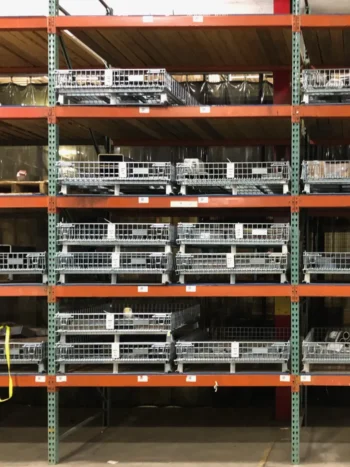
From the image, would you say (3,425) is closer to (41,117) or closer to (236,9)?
(41,117)

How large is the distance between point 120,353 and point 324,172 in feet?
8.64

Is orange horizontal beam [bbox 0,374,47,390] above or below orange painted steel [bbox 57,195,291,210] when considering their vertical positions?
below

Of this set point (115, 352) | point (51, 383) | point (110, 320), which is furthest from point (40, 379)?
point (110, 320)

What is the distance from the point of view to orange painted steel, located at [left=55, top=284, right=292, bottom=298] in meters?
6.94

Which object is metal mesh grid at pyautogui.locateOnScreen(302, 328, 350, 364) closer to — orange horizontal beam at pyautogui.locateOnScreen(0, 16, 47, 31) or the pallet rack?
the pallet rack

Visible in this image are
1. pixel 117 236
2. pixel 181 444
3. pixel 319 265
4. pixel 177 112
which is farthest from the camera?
pixel 181 444

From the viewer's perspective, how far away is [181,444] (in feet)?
25.7

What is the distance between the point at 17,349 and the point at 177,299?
8.30 feet

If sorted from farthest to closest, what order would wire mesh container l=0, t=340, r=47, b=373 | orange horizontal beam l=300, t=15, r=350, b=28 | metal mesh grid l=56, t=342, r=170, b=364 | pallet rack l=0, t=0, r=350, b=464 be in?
1. wire mesh container l=0, t=340, r=47, b=373
2. metal mesh grid l=56, t=342, r=170, b=364
3. pallet rack l=0, t=0, r=350, b=464
4. orange horizontal beam l=300, t=15, r=350, b=28

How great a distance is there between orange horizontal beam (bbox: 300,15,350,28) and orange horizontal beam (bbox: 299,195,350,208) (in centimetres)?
158

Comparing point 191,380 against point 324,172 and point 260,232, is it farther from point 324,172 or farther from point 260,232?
point 324,172

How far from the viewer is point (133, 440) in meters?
8.01

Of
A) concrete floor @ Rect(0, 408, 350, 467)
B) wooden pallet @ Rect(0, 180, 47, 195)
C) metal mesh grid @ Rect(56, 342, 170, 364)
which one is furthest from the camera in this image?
wooden pallet @ Rect(0, 180, 47, 195)

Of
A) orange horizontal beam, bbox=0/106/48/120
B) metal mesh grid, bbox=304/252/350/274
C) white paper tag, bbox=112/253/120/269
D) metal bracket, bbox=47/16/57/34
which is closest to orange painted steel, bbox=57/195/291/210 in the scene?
white paper tag, bbox=112/253/120/269
